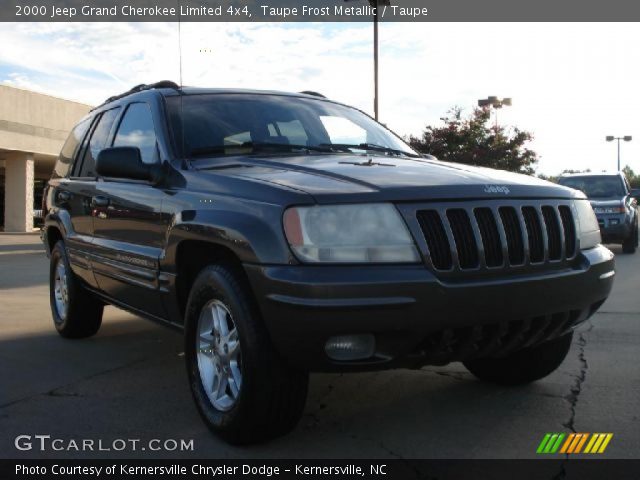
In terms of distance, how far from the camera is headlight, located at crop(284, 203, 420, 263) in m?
2.94

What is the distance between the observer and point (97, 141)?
549cm

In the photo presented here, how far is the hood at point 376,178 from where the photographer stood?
307cm

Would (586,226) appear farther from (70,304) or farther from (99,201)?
(70,304)

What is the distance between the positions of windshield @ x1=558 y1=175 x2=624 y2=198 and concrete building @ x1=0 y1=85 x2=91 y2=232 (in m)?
23.1

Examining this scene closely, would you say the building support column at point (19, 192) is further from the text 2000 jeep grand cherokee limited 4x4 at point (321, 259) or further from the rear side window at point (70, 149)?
the text 2000 jeep grand cherokee limited 4x4 at point (321, 259)

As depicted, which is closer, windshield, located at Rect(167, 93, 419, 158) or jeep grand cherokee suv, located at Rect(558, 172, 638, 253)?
windshield, located at Rect(167, 93, 419, 158)

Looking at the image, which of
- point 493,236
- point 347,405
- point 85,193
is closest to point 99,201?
point 85,193

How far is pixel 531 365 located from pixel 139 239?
2440mm

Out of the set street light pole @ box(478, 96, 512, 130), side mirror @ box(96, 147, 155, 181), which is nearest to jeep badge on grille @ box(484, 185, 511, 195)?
side mirror @ box(96, 147, 155, 181)

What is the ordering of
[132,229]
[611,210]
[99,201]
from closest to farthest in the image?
1. [132,229]
2. [99,201]
3. [611,210]

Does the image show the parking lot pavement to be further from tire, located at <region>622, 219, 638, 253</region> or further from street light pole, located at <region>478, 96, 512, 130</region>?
street light pole, located at <region>478, 96, 512, 130</region>

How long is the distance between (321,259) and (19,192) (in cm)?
3086

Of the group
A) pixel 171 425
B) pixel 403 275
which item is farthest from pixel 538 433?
pixel 171 425

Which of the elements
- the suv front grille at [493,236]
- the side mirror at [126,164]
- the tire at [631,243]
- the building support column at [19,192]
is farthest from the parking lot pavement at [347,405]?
the building support column at [19,192]
